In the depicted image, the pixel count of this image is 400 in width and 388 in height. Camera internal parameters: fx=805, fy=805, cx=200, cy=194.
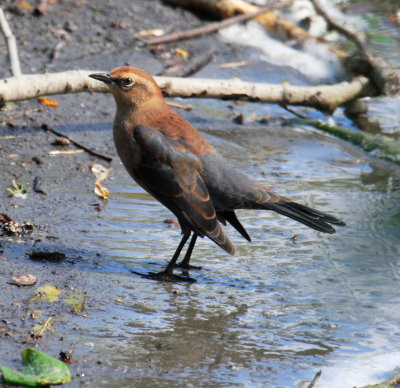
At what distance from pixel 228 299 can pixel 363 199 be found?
218 centimetres

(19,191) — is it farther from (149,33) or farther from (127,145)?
(149,33)

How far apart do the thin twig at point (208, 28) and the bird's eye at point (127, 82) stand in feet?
12.6

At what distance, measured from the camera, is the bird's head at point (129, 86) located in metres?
5.54

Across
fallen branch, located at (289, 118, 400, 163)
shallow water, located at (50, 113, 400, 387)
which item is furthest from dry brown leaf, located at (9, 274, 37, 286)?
fallen branch, located at (289, 118, 400, 163)

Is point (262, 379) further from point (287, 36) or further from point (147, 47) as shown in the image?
point (287, 36)

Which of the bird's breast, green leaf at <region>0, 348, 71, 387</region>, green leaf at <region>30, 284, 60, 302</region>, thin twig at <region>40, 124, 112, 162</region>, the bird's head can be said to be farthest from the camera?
thin twig at <region>40, 124, 112, 162</region>

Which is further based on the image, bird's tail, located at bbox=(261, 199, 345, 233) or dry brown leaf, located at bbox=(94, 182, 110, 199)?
dry brown leaf, located at bbox=(94, 182, 110, 199)

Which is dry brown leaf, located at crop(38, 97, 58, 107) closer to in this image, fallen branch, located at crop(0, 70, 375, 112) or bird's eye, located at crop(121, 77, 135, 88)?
fallen branch, located at crop(0, 70, 375, 112)

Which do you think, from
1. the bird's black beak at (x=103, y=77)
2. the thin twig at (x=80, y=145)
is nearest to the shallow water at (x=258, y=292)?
the thin twig at (x=80, y=145)

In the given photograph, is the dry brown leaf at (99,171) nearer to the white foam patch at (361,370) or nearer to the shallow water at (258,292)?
the shallow water at (258,292)

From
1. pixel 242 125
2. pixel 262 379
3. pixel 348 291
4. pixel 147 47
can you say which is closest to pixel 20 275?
pixel 262 379

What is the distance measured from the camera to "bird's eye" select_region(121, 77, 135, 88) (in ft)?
18.3

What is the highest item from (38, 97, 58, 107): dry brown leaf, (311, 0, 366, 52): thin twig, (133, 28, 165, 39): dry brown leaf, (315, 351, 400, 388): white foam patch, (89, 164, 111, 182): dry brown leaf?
(311, 0, 366, 52): thin twig

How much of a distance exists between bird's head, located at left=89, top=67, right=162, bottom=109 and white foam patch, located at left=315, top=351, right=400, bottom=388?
2363 mm
